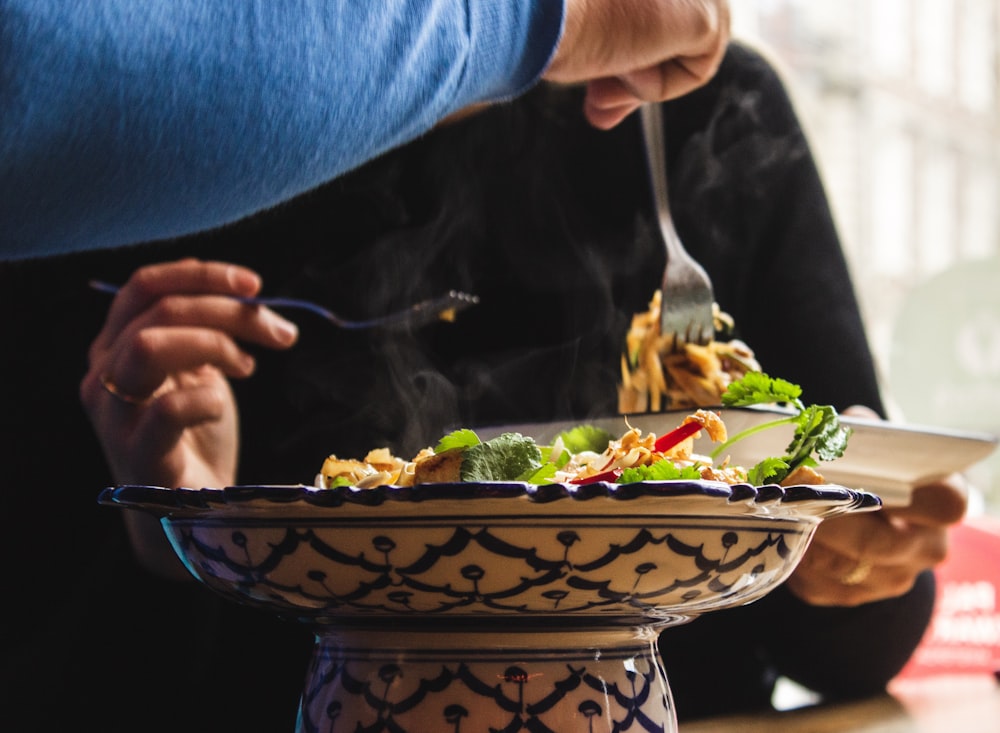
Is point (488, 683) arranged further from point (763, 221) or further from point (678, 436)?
point (763, 221)

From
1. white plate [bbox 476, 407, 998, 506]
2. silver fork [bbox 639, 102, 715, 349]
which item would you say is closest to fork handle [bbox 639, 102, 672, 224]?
silver fork [bbox 639, 102, 715, 349]

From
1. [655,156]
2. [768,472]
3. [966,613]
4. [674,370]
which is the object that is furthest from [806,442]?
[966,613]

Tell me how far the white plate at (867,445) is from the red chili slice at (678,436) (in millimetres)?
99

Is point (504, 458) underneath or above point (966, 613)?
above

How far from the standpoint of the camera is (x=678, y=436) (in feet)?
1.73

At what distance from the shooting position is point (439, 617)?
1.52ft

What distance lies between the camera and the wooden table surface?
0.85m

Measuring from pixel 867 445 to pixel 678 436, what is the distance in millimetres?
219

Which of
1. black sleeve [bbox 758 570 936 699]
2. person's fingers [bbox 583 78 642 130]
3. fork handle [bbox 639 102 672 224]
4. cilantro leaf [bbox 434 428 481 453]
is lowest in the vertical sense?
black sleeve [bbox 758 570 936 699]

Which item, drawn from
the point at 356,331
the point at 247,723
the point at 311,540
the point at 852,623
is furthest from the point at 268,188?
the point at 852,623

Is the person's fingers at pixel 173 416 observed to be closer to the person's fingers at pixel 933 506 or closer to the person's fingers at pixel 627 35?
the person's fingers at pixel 627 35

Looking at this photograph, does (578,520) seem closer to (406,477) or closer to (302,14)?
(406,477)

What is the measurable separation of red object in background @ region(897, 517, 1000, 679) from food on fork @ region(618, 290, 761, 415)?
1.05 meters

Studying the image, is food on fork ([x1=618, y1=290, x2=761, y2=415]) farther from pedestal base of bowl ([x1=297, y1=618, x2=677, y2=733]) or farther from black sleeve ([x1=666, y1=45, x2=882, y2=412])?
black sleeve ([x1=666, y1=45, x2=882, y2=412])
